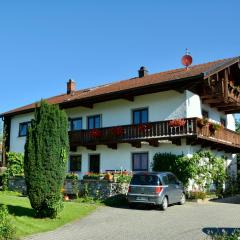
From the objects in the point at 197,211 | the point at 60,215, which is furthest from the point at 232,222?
the point at 60,215

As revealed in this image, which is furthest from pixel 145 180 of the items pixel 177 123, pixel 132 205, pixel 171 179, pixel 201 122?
pixel 201 122

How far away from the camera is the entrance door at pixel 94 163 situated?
2884cm

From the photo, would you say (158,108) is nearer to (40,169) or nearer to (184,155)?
(184,155)

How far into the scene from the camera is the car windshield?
733 inches

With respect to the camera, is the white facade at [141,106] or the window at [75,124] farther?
the window at [75,124]

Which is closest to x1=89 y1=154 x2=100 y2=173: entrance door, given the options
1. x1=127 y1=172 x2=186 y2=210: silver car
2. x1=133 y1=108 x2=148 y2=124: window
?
x1=133 y1=108 x2=148 y2=124: window

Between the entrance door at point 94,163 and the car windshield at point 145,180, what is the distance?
9968 mm

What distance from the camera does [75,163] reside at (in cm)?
3038

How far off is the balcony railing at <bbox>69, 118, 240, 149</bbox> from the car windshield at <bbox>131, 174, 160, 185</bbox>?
202 inches

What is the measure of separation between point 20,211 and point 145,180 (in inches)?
226

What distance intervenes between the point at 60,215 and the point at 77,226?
72.8 inches

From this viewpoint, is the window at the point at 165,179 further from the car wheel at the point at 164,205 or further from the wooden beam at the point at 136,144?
the wooden beam at the point at 136,144

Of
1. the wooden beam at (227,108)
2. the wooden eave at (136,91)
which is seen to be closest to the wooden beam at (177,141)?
the wooden eave at (136,91)

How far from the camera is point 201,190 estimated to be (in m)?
24.4
